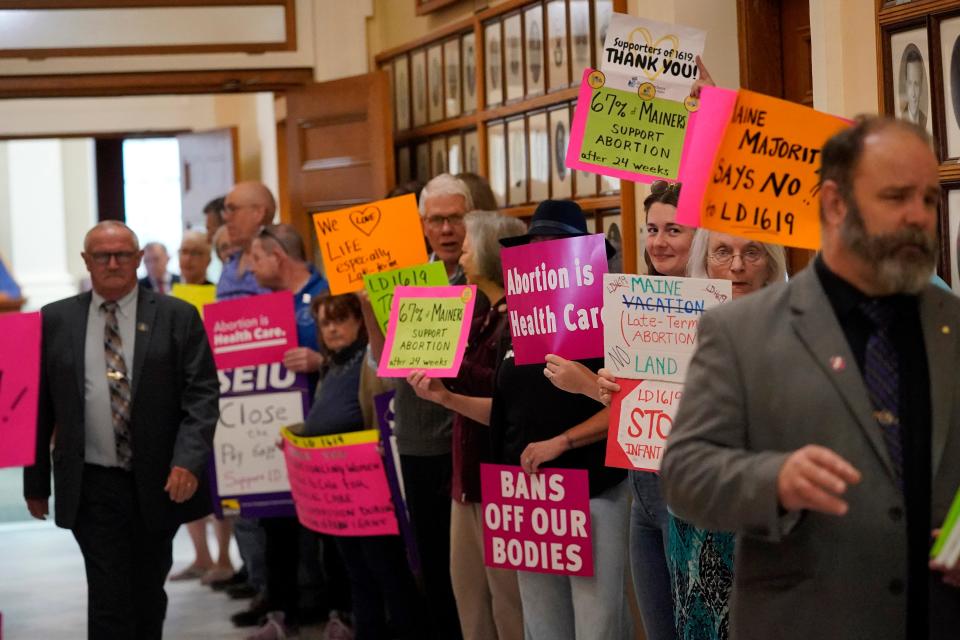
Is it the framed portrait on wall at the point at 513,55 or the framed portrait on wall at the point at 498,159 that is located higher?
the framed portrait on wall at the point at 513,55

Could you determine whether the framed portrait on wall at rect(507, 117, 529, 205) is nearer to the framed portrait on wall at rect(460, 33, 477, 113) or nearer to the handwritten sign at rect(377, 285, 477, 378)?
the framed portrait on wall at rect(460, 33, 477, 113)

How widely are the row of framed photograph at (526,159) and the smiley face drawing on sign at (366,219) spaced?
105cm

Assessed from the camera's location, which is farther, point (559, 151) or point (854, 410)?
point (559, 151)

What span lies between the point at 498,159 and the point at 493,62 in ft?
1.43

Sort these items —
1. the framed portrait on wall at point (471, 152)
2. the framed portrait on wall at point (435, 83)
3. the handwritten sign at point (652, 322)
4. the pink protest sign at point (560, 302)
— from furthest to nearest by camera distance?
the framed portrait on wall at point (435, 83), the framed portrait on wall at point (471, 152), the pink protest sign at point (560, 302), the handwritten sign at point (652, 322)

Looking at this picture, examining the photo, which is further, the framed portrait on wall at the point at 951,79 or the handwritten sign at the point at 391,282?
the handwritten sign at the point at 391,282

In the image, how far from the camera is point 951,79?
3.42 m

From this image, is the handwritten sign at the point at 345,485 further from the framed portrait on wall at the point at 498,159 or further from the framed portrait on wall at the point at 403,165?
the framed portrait on wall at the point at 403,165

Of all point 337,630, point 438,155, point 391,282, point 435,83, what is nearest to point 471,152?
point 438,155

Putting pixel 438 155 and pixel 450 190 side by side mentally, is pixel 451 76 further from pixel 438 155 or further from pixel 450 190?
pixel 450 190

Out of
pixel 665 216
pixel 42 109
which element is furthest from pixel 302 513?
pixel 42 109

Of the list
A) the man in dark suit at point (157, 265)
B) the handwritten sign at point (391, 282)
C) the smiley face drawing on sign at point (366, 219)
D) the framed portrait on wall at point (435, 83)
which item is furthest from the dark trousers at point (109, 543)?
the man in dark suit at point (157, 265)

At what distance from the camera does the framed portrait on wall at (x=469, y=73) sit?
22.1 feet

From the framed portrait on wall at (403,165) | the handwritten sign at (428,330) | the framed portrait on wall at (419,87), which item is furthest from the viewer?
the framed portrait on wall at (403,165)
